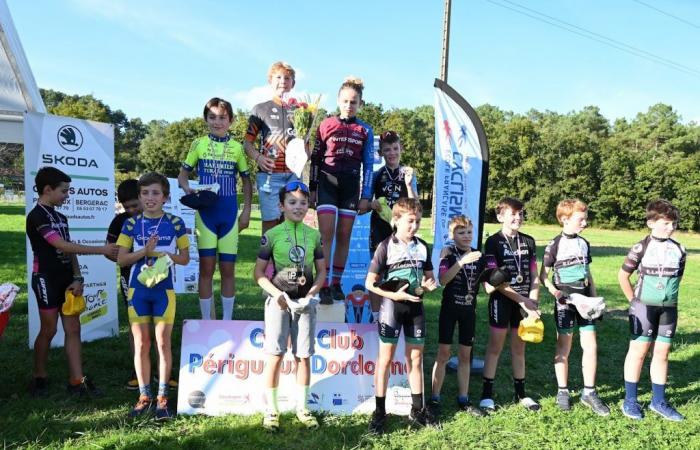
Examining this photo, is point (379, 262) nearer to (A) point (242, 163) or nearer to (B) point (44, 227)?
(A) point (242, 163)

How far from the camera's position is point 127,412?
3.75 m

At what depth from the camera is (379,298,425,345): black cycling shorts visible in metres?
3.68

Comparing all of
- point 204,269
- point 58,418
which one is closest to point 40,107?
point 204,269

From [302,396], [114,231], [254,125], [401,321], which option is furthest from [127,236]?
[401,321]

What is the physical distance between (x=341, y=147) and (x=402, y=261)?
1505 millimetres

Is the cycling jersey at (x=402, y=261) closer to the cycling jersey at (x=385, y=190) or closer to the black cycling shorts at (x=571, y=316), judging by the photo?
the cycling jersey at (x=385, y=190)

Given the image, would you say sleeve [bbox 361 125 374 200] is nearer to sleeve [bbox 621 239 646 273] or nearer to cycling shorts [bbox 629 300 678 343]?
sleeve [bbox 621 239 646 273]

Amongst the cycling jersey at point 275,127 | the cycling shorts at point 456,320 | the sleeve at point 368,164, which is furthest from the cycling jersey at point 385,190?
the cycling shorts at point 456,320

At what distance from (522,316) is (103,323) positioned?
15.2 ft

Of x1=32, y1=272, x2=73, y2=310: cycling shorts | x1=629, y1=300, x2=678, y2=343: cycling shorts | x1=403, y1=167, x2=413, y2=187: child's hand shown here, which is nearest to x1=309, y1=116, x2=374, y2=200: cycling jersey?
x1=403, y1=167, x2=413, y2=187: child's hand

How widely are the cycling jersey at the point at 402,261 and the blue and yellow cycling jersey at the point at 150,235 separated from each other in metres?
1.53

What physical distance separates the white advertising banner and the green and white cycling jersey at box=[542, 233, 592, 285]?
4.98 ft

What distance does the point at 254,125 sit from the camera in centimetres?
480

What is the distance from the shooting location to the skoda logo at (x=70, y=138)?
522 cm
